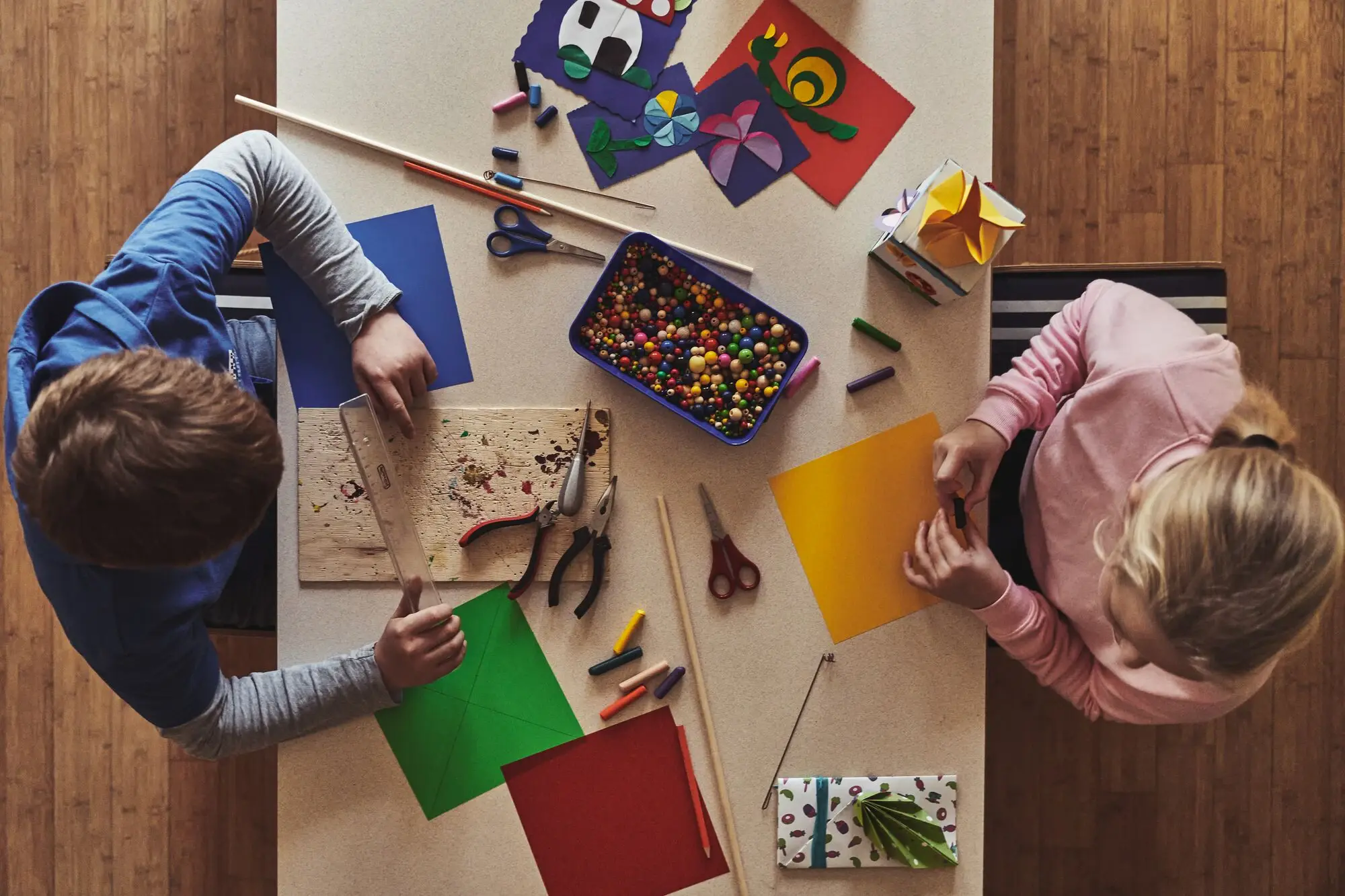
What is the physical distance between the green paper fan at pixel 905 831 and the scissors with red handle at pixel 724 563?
256 millimetres

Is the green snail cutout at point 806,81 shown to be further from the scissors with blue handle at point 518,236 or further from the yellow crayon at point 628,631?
the yellow crayon at point 628,631

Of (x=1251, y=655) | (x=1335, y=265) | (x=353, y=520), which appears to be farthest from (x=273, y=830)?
(x=1335, y=265)

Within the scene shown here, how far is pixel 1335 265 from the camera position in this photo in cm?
138

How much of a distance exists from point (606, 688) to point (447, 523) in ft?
0.80

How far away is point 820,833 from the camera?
0.93 meters

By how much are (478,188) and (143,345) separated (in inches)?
14.1

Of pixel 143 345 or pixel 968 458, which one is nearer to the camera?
pixel 143 345

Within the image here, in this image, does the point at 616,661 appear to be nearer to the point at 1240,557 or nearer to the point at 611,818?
the point at 611,818

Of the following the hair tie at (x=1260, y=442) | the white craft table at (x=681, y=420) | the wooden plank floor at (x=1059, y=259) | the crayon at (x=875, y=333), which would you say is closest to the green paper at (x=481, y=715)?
the white craft table at (x=681, y=420)

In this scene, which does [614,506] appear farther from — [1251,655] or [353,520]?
[1251,655]

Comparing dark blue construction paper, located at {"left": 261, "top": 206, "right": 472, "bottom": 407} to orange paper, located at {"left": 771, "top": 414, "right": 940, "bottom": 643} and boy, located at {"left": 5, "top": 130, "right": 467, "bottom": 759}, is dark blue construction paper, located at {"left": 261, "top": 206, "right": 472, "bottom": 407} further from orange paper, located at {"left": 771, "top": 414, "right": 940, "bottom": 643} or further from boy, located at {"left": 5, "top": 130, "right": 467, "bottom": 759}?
orange paper, located at {"left": 771, "top": 414, "right": 940, "bottom": 643}

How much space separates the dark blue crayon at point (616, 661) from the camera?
934mm

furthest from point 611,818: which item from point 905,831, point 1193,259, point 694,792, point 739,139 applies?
point 1193,259

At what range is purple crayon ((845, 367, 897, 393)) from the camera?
93 centimetres
